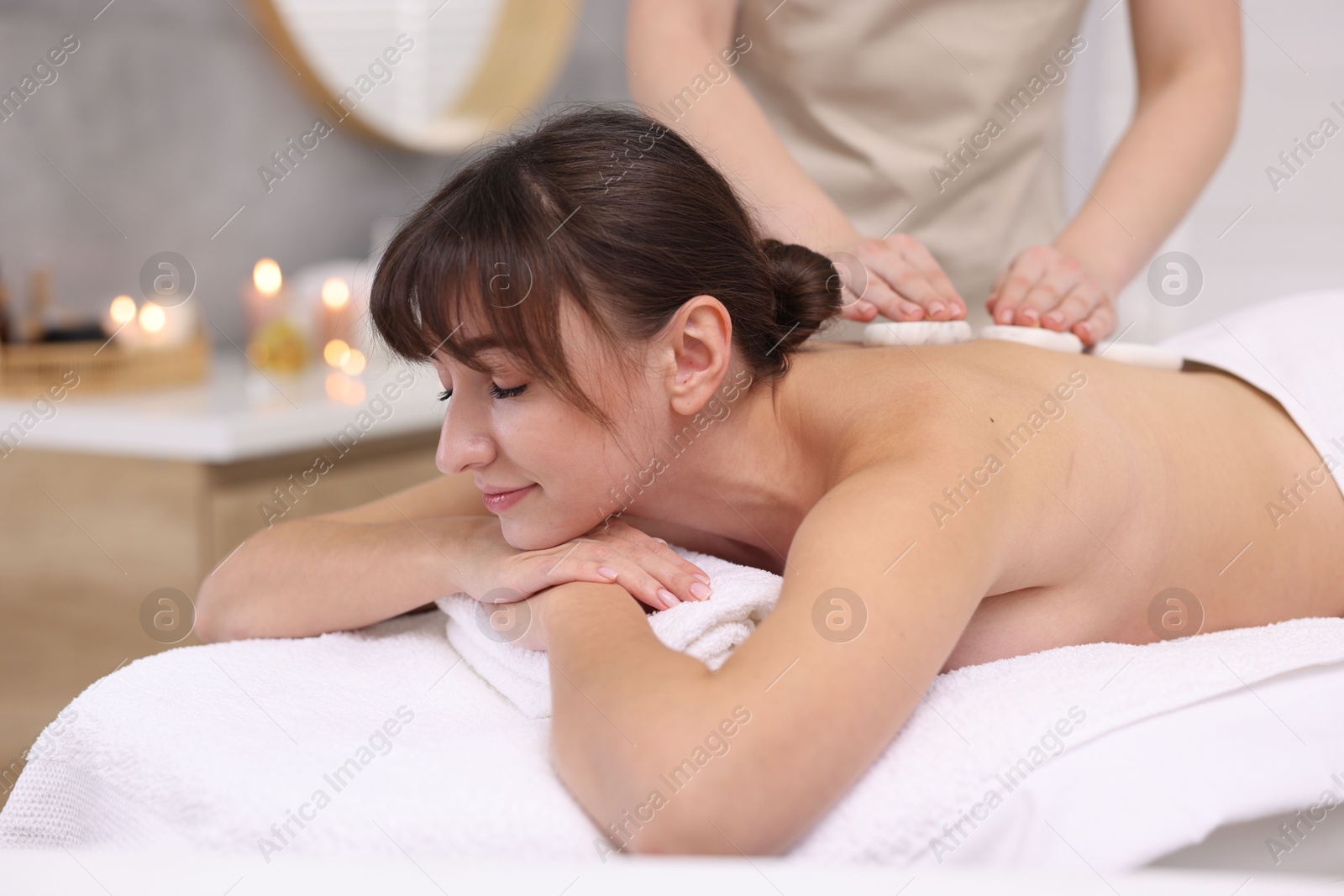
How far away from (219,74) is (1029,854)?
219 centimetres

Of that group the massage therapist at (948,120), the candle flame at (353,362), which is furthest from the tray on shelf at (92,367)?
the massage therapist at (948,120)

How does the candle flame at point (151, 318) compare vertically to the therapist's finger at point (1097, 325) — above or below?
below

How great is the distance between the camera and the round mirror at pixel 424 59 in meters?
2.40

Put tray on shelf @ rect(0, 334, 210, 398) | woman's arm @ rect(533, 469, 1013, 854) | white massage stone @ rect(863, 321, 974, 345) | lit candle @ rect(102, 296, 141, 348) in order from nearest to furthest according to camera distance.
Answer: woman's arm @ rect(533, 469, 1013, 854), white massage stone @ rect(863, 321, 974, 345), tray on shelf @ rect(0, 334, 210, 398), lit candle @ rect(102, 296, 141, 348)

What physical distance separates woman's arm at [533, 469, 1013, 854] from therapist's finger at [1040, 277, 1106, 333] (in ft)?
1.34

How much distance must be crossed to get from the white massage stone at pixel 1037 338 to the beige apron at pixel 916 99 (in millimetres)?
368

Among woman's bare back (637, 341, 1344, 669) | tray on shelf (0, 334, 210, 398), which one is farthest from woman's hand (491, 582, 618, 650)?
tray on shelf (0, 334, 210, 398)

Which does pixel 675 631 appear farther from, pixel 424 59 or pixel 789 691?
pixel 424 59

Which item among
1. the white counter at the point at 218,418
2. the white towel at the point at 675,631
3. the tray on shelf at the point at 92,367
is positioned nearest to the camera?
the white towel at the point at 675,631

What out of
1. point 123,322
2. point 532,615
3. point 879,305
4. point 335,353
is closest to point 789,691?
point 532,615

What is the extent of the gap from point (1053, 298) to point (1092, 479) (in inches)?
11.2

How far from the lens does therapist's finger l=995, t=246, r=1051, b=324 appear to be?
1.10 meters

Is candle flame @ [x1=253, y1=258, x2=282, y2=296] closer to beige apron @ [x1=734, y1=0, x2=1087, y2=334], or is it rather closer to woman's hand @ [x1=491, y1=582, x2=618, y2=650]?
beige apron @ [x1=734, y1=0, x2=1087, y2=334]

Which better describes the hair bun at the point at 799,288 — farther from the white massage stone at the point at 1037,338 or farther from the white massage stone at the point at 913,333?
the white massage stone at the point at 1037,338
